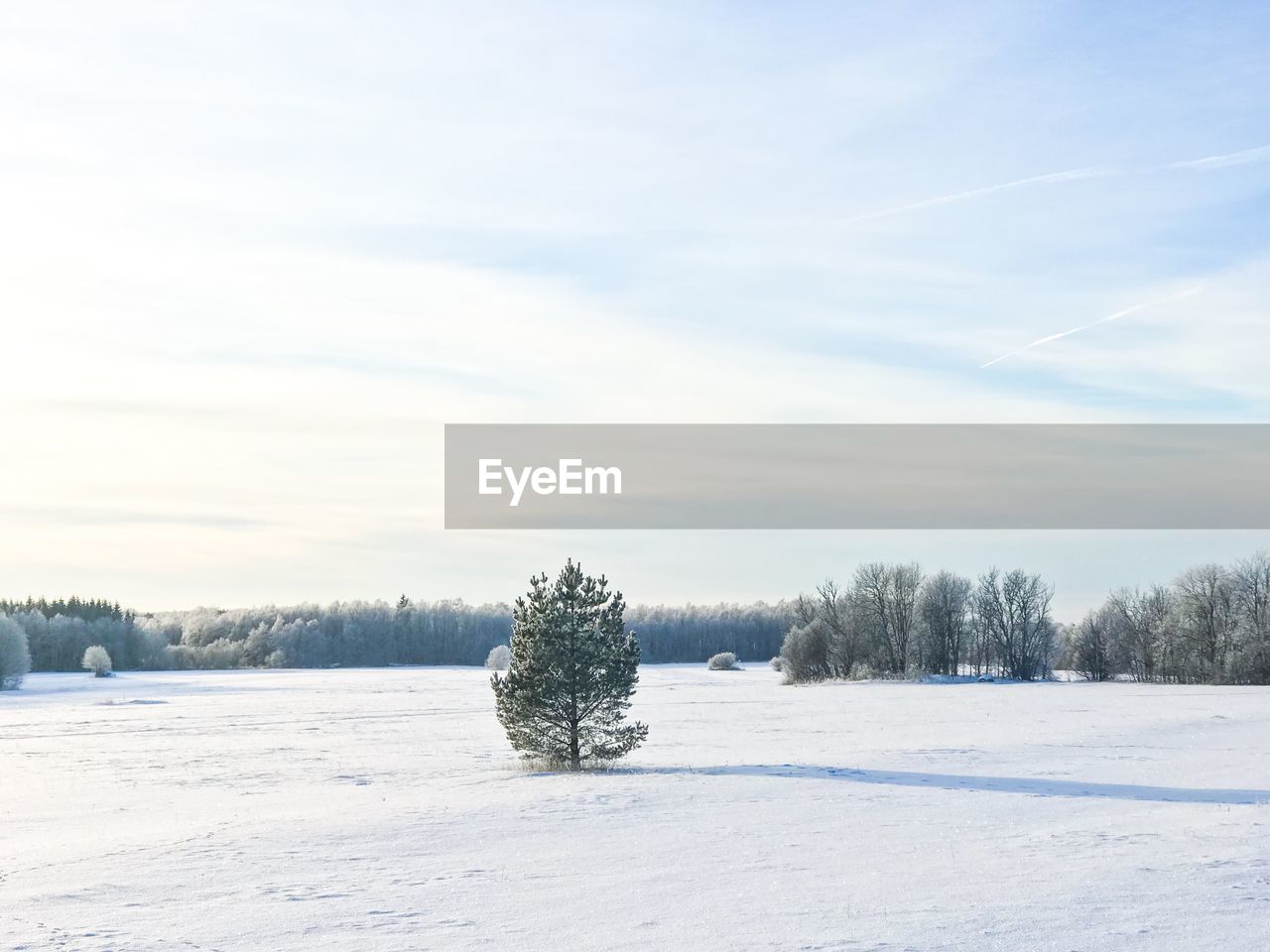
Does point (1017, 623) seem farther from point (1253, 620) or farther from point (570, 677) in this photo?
point (570, 677)

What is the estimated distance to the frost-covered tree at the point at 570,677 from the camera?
28719 millimetres

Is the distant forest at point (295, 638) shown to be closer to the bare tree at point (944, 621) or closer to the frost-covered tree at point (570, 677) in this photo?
the bare tree at point (944, 621)

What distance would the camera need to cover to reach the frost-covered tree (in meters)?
28.7

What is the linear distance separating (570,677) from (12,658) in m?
86.7

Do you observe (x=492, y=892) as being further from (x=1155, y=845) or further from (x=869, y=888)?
(x=1155, y=845)

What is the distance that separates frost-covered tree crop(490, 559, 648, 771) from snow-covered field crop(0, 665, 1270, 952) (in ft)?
4.19

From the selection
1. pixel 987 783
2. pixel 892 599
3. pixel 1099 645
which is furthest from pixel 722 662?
pixel 987 783

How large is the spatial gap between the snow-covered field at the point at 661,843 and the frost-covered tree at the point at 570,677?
128cm

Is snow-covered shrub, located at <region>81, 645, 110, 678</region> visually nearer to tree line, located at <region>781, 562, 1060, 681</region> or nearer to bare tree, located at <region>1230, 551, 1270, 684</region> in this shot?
tree line, located at <region>781, 562, 1060, 681</region>

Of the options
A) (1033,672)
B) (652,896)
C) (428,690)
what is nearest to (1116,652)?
(1033,672)

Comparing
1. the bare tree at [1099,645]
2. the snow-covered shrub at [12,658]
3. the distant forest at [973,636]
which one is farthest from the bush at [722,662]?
the snow-covered shrub at [12,658]

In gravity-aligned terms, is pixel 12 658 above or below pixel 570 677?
below

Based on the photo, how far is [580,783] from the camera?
2609cm

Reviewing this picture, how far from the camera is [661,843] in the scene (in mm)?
18188
